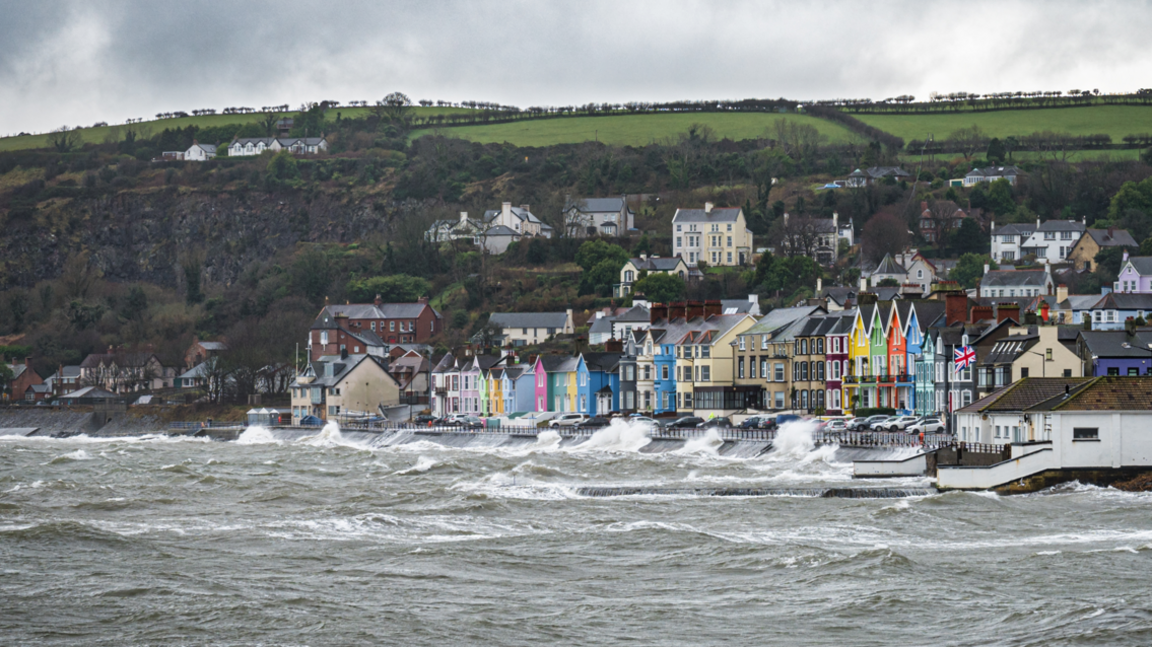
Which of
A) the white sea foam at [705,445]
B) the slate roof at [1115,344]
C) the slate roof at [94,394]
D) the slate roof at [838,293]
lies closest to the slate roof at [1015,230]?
the slate roof at [838,293]

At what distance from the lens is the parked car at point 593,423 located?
84.3m

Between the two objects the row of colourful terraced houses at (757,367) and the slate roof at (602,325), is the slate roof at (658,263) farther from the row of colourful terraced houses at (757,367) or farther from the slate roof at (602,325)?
the row of colourful terraced houses at (757,367)

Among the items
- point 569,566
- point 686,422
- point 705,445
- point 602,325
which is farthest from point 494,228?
point 569,566

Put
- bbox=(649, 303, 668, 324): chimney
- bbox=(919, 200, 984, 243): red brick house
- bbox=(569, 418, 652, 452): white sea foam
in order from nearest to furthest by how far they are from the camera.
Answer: bbox=(569, 418, 652, 452): white sea foam
bbox=(649, 303, 668, 324): chimney
bbox=(919, 200, 984, 243): red brick house

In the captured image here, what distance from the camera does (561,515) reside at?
4259cm

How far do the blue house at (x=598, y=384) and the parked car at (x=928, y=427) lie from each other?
35470 millimetres

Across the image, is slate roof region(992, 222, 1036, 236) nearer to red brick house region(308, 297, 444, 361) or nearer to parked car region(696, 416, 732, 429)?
red brick house region(308, 297, 444, 361)

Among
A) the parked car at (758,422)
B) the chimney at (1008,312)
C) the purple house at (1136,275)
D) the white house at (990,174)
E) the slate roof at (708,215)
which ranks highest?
the white house at (990,174)

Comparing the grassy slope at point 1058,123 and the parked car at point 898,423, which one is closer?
the parked car at point 898,423

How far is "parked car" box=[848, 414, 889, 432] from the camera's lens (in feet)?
214

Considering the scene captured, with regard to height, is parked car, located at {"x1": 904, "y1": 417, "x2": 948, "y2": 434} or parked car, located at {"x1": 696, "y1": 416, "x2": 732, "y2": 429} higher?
parked car, located at {"x1": 904, "y1": 417, "x2": 948, "y2": 434}

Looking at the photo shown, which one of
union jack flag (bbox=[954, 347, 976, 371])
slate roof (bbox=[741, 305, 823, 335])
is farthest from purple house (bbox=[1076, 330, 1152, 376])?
slate roof (bbox=[741, 305, 823, 335])

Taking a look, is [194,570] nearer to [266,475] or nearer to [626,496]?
[626,496]

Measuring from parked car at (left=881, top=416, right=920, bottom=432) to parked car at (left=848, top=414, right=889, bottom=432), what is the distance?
0.76 metres
